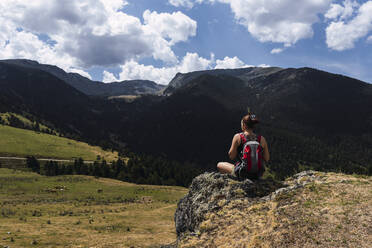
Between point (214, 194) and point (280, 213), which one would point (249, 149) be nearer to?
point (280, 213)

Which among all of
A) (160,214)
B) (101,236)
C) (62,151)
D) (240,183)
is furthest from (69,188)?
(62,151)

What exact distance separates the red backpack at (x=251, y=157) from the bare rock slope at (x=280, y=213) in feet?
3.92

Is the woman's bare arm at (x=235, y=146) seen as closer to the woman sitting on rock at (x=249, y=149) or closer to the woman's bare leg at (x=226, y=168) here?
the woman sitting on rock at (x=249, y=149)

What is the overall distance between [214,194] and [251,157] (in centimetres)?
343

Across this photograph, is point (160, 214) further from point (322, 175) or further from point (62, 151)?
point (62, 151)

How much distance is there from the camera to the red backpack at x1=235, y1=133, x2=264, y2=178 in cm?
1060

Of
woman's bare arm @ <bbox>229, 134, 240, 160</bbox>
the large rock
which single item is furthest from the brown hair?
the large rock

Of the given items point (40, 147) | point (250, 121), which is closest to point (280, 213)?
point (250, 121)

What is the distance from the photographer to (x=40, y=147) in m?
171

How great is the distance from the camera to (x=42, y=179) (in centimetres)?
8181

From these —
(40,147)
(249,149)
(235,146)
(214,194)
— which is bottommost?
(40,147)

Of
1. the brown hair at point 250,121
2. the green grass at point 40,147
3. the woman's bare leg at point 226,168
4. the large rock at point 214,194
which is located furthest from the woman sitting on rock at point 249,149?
the green grass at point 40,147

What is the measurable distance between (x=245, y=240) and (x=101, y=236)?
63.2 feet

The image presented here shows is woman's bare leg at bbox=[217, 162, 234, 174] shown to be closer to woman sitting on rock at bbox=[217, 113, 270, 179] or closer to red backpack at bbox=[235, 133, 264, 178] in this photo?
red backpack at bbox=[235, 133, 264, 178]
